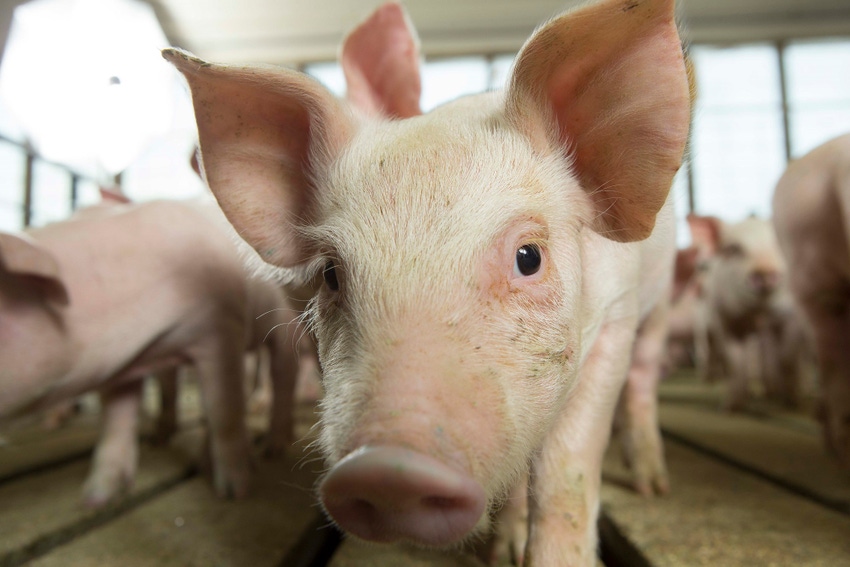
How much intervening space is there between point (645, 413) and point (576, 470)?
1.09 m

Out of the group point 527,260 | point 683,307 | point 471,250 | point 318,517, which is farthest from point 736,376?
point 471,250

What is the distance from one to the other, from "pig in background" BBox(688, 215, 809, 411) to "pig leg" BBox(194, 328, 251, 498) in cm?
316

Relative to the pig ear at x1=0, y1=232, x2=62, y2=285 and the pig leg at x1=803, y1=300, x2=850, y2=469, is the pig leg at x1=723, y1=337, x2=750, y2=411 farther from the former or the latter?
the pig ear at x1=0, y1=232, x2=62, y2=285

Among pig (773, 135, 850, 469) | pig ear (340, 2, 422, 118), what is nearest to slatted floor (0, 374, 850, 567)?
pig (773, 135, 850, 469)

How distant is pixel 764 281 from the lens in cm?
421

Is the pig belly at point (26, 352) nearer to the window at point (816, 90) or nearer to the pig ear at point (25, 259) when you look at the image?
the pig ear at point (25, 259)

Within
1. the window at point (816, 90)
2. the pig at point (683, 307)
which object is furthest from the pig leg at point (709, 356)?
the window at point (816, 90)

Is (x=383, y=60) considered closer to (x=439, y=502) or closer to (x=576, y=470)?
(x=576, y=470)

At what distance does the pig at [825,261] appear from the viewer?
7.15 feet

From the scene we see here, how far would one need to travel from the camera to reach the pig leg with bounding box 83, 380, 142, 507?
84.3 inches

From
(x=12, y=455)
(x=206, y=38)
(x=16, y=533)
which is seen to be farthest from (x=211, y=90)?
(x=206, y=38)

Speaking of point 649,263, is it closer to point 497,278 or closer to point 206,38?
point 497,278

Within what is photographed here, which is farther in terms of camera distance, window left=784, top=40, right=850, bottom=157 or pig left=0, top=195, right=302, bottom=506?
window left=784, top=40, right=850, bottom=157

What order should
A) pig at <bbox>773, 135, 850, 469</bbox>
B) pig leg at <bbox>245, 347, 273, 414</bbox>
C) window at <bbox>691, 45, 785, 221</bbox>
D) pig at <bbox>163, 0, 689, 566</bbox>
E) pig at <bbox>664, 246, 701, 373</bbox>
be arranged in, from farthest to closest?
window at <bbox>691, 45, 785, 221</bbox> < pig leg at <bbox>245, 347, 273, 414</bbox> < pig at <bbox>664, 246, 701, 373</bbox> < pig at <bbox>773, 135, 850, 469</bbox> < pig at <bbox>163, 0, 689, 566</bbox>
